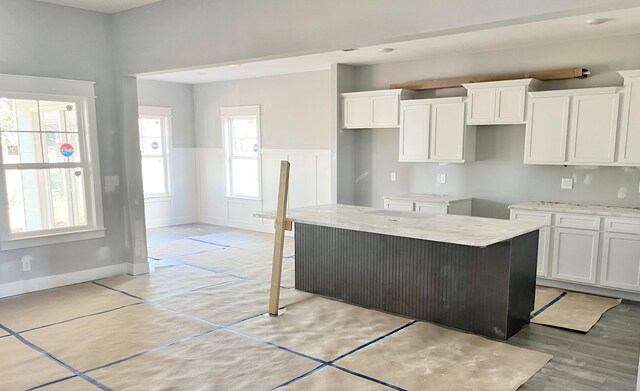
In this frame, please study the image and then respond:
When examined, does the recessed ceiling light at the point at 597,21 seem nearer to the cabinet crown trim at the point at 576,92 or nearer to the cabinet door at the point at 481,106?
the cabinet crown trim at the point at 576,92

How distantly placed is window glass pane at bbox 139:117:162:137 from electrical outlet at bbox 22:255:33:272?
165 inches

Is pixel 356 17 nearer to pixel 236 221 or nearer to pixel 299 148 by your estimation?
pixel 299 148

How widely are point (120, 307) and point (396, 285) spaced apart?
2692 millimetres

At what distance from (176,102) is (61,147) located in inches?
165

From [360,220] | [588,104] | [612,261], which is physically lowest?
[612,261]

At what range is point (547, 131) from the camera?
5293 mm

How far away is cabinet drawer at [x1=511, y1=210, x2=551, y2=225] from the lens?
17.0ft

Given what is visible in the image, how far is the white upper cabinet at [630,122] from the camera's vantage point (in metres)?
4.72

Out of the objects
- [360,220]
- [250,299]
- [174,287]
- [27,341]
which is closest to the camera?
[27,341]

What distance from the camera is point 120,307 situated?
4.57 metres

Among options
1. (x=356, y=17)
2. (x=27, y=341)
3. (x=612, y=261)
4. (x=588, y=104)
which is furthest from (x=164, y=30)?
(x=612, y=261)

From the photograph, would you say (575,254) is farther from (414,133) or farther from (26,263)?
(26,263)

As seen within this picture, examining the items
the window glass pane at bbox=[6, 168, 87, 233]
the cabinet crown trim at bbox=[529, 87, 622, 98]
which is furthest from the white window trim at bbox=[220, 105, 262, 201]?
the cabinet crown trim at bbox=[529, 87, 622, 98]

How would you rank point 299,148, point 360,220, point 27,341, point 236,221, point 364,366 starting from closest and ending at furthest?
point 364,366
point 27,341
point 360,220
point 299,148
point 236,221
